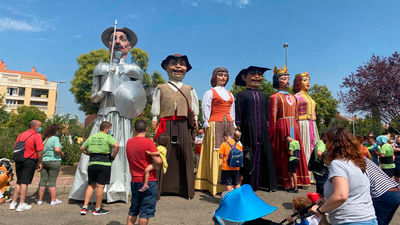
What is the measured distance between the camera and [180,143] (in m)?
5.34

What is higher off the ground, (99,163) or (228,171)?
(99,163)

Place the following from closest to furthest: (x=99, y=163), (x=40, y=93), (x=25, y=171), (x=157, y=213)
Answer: (x=99, y=163) → (x=157, y=213) → (x=25, y=171) → (x=40, y=93)

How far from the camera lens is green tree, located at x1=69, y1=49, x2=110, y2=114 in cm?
2142

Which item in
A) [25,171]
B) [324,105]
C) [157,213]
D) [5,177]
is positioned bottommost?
[157,213]

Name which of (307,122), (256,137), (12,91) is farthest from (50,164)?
(12,91)

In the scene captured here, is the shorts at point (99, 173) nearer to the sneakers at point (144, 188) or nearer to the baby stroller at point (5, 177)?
the sneakers at point (144, 188)

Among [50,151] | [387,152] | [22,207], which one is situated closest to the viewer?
[22,207]

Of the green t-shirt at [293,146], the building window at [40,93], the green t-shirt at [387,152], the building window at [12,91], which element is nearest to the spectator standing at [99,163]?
the green t-shirt at [293,146]

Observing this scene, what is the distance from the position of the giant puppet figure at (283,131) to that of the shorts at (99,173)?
3953 mm

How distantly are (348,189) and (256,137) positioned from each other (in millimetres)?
3902

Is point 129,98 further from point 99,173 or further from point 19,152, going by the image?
point 19,152

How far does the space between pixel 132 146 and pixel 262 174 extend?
371 cm

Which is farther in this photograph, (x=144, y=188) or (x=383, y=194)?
(x=144, y=188)

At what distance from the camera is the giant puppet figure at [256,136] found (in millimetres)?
5773
